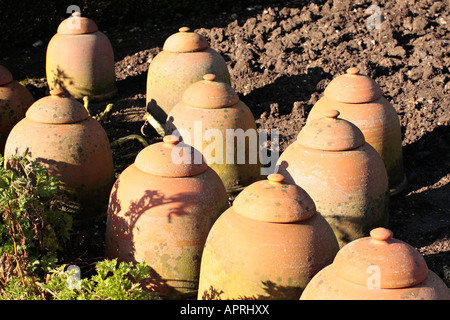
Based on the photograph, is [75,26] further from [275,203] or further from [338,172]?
[275,203]

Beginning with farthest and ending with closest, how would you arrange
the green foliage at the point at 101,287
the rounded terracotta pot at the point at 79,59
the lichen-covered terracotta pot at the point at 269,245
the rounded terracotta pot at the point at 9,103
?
the rounded terracotta pot at the point at 79,59 < the rounded terracotta pot at the point at 9,103 < the lichen-covered terracotta pot at the point at 269,245 < the green foliage at the point at 101,287

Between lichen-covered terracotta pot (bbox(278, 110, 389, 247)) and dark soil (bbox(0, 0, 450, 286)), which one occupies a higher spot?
Answer: lichen-covered terracotta pot (bbox(278, 110, 389, 247))

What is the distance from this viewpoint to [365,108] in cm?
618

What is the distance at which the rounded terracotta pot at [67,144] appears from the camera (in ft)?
18.3

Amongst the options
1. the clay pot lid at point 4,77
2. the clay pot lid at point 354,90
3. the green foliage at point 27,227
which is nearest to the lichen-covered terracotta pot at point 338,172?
the clay pot lid at point 354,90

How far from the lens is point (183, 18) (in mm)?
12625

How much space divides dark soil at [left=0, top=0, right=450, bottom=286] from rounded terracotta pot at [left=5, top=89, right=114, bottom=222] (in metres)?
0.42

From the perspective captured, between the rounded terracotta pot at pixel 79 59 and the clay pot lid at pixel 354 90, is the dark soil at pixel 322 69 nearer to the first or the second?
the rounded terracotta pot at pixel 79 59

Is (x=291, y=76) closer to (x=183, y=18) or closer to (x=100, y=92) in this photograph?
(x=100, y=92)

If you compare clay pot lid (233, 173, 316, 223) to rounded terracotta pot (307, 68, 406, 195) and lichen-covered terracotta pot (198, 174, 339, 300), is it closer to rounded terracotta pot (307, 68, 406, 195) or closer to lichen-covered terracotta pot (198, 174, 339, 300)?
lichen-covered terracotta pot (198, 174, 339, 300)

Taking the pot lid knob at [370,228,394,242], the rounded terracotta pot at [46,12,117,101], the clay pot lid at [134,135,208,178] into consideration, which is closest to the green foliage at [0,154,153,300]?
the clay pot lid at [134,135,208,178]

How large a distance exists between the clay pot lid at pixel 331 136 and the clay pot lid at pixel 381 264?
172cm

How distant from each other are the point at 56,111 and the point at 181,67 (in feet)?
8.24

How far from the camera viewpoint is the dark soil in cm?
663
